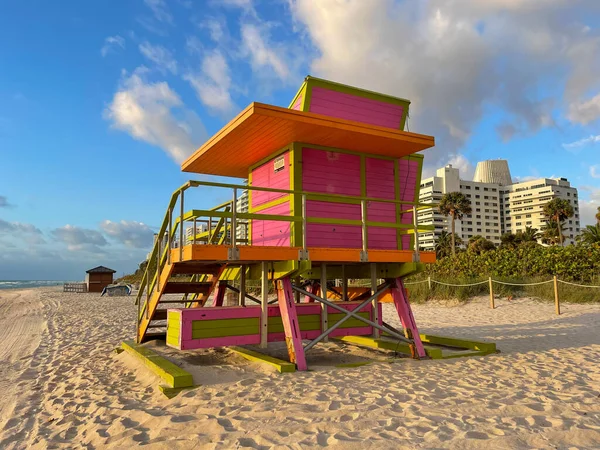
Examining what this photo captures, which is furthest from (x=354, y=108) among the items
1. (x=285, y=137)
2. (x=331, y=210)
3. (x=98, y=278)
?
(x=98, y=278)

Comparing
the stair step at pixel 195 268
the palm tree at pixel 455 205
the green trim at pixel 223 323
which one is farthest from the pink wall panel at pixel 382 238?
the palm tree at pixel 455 205

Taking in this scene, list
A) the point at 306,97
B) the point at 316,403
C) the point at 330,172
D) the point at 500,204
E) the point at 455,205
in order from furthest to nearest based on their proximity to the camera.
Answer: the point at 500,204
the point at 455,205
the point at 330,172
the point at 306,97
the point at 316,403

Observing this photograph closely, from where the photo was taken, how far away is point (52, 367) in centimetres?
895

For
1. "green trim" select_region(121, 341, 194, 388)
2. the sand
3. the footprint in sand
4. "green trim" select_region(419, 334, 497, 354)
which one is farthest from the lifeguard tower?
the footprint in sand

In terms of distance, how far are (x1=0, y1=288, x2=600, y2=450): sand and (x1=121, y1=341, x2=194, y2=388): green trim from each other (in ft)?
0.62

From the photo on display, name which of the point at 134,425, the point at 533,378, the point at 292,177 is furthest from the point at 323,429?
the point at 292,177

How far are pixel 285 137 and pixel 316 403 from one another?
4.73 metres

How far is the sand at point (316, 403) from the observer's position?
177 inches

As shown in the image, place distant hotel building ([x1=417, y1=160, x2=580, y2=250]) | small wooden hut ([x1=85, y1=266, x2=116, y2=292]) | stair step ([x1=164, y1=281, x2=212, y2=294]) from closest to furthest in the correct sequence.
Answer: stair step ([x1=164, y1=281, x2=212, y2=294]) < small wooden hut ([x1=85, y1=266, x2=116, y2=292]) < distant hotel building ([x1=417, y1=160, x2=580, y2=250])

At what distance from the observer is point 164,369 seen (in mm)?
7043

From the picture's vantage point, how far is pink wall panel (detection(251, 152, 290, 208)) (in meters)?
8.77

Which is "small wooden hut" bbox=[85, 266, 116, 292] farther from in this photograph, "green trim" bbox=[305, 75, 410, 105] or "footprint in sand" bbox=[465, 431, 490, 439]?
"footprint in sand" bbox=[465, 431, 490, 439]

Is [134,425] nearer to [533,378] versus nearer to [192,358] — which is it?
[192,358]

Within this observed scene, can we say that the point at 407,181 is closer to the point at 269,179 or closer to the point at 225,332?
the point at 269,179
